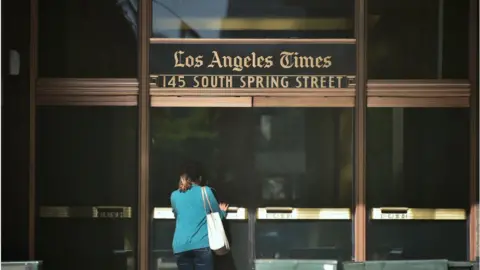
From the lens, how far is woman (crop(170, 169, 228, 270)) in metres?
7.49

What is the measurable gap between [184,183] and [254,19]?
82.5 inches

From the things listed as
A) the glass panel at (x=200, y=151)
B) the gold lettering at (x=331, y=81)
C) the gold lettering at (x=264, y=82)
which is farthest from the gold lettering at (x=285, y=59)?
the glass panel at (x=200, y=151)

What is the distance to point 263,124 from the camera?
781cm

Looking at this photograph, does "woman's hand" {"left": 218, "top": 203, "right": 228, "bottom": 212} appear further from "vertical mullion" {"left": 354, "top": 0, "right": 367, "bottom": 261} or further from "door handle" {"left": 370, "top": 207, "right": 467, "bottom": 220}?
"door handle" {"left": 370, "top": 207, "right": 467, "bottom": 220}

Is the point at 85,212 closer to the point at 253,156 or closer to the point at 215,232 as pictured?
the point at 215,232

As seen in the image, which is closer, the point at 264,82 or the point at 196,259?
the point at 196,259

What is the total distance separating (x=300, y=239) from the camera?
7.77 metres

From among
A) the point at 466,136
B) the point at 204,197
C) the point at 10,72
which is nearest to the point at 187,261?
the point at 204,197

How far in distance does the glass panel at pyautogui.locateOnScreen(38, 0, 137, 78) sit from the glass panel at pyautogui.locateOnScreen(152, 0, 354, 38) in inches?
15.2

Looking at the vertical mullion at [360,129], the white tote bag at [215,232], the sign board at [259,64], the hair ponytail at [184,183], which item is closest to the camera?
the white tote bag at [215,232]

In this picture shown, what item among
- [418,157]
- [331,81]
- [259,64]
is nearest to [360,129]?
[331,81]

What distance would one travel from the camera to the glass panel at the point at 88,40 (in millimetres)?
7828

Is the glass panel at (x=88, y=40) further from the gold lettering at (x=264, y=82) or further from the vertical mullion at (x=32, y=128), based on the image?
the gold lettering at (x=264, y=82)

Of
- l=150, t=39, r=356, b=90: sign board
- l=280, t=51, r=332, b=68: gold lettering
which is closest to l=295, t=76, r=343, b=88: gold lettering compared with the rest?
l=150, t=39, r=356, b=90: sign board
